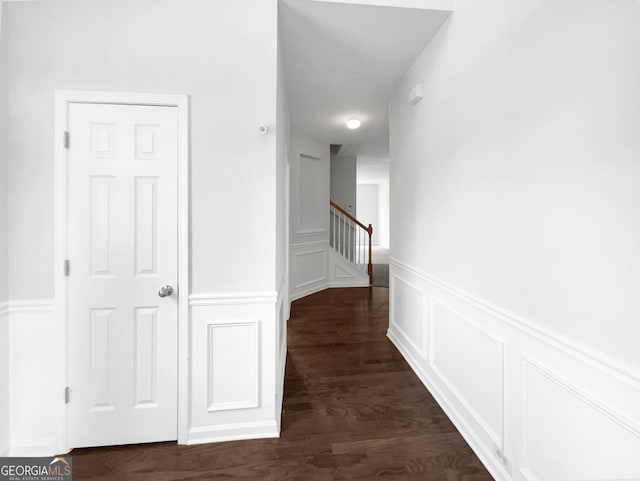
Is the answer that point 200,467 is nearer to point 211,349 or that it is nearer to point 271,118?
point 211,349

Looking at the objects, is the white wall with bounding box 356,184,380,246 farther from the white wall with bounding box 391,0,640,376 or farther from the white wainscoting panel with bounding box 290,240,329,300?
the white wall with bounding box 391,0,640,376

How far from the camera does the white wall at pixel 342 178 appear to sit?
23.4 feet

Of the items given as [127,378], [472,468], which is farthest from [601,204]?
[127,378]

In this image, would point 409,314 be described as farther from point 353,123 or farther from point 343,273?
point 343,273

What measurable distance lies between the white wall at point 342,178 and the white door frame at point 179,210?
549 centimetres

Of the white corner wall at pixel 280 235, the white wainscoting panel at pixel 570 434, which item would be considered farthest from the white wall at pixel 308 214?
the white wainscoting panel at pixel 570 434

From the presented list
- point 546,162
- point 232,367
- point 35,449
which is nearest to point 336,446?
point 232,367

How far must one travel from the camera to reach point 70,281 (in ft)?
5.70

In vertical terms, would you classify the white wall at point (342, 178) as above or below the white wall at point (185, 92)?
above

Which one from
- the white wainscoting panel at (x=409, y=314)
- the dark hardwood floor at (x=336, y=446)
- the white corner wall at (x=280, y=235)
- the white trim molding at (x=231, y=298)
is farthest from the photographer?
the white wainscoting panel at (x=409, y=314)

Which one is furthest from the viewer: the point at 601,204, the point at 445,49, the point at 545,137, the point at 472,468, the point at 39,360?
the point at 445,49

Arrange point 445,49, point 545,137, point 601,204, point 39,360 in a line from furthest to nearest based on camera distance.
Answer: point 445,49, point 39,360, point 545,137, point 601,204

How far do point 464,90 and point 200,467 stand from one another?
8.63 feet

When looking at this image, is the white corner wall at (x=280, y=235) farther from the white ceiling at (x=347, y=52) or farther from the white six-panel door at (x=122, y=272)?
the white six-panel door at (x=122, y=272)
